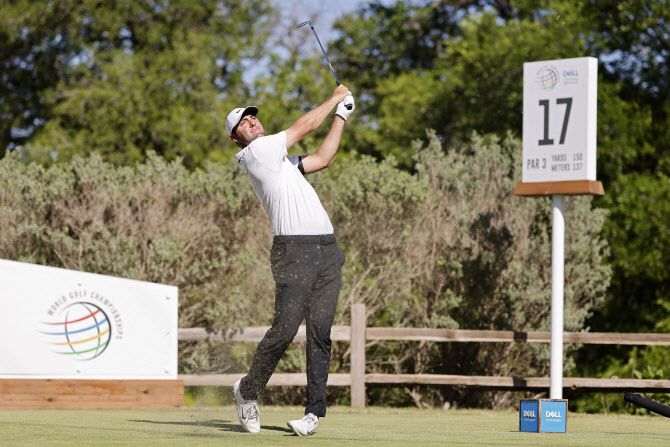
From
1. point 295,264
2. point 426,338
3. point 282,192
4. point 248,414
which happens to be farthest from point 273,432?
point 426,338

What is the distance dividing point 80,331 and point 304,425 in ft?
14.5

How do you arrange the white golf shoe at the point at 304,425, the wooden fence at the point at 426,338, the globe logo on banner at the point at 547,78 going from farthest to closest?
the wooden fence at the point at 426,338 → the globe logo on banner at the point at 547,78 → the white golf shoe at the point at 304,425

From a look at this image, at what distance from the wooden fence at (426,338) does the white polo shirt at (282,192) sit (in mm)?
5218

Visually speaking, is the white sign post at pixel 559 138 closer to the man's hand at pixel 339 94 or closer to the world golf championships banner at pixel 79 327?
the man's hand at pixel 339 94

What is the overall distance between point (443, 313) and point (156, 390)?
5378 mm

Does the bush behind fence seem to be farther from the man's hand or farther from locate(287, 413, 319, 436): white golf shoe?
locate(287, 413, 319, 436): white golf shoe

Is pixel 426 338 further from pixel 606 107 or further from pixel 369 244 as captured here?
pixel 606 107

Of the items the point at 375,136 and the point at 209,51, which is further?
the point at 209,51

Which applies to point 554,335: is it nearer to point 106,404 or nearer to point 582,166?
point 582,166

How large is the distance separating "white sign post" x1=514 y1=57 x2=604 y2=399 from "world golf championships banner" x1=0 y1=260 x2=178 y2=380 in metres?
3.71

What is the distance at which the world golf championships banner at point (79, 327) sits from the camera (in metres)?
9.59

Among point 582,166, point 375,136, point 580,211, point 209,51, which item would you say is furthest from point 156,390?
point 209,51

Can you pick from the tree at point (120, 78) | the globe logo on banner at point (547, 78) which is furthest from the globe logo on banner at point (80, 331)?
the tree at point (120, 78)

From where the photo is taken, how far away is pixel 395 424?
7.61 m
